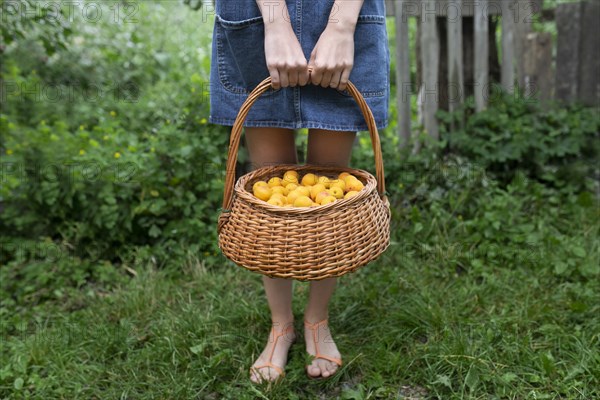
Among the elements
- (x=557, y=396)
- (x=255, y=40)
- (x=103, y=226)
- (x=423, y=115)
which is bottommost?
(x=557, y=396)

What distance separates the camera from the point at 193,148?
2.86 m

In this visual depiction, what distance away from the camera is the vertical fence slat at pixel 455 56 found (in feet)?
10.6

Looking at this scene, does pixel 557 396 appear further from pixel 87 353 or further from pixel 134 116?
pixel 134 116

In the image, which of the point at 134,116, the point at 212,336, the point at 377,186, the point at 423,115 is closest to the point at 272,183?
the point at 377,186

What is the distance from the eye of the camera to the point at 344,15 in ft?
5.28

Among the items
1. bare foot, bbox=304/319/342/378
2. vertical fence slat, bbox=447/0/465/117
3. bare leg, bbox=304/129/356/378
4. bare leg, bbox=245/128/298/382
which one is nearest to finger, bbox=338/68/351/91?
bare leg, bbox=304/129/356/378

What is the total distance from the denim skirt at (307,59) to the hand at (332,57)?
0.27ft

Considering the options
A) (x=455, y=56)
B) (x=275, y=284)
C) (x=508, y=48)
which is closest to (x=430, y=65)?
(x=455, y=56)

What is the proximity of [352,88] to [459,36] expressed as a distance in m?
1.91

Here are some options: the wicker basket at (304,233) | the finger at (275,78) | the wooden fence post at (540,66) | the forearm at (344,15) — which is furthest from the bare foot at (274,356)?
the wooden fence post at (540,66)

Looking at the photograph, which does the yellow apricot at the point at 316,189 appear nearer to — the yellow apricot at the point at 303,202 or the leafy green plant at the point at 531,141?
the yellow apricot at the point at 303,202

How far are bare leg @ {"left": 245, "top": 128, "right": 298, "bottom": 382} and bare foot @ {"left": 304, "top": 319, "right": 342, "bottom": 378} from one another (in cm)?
8

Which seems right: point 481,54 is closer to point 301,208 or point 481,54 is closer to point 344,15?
point 344,15

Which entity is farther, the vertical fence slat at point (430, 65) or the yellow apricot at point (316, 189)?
the vertical fence slat at point (430, 65)
